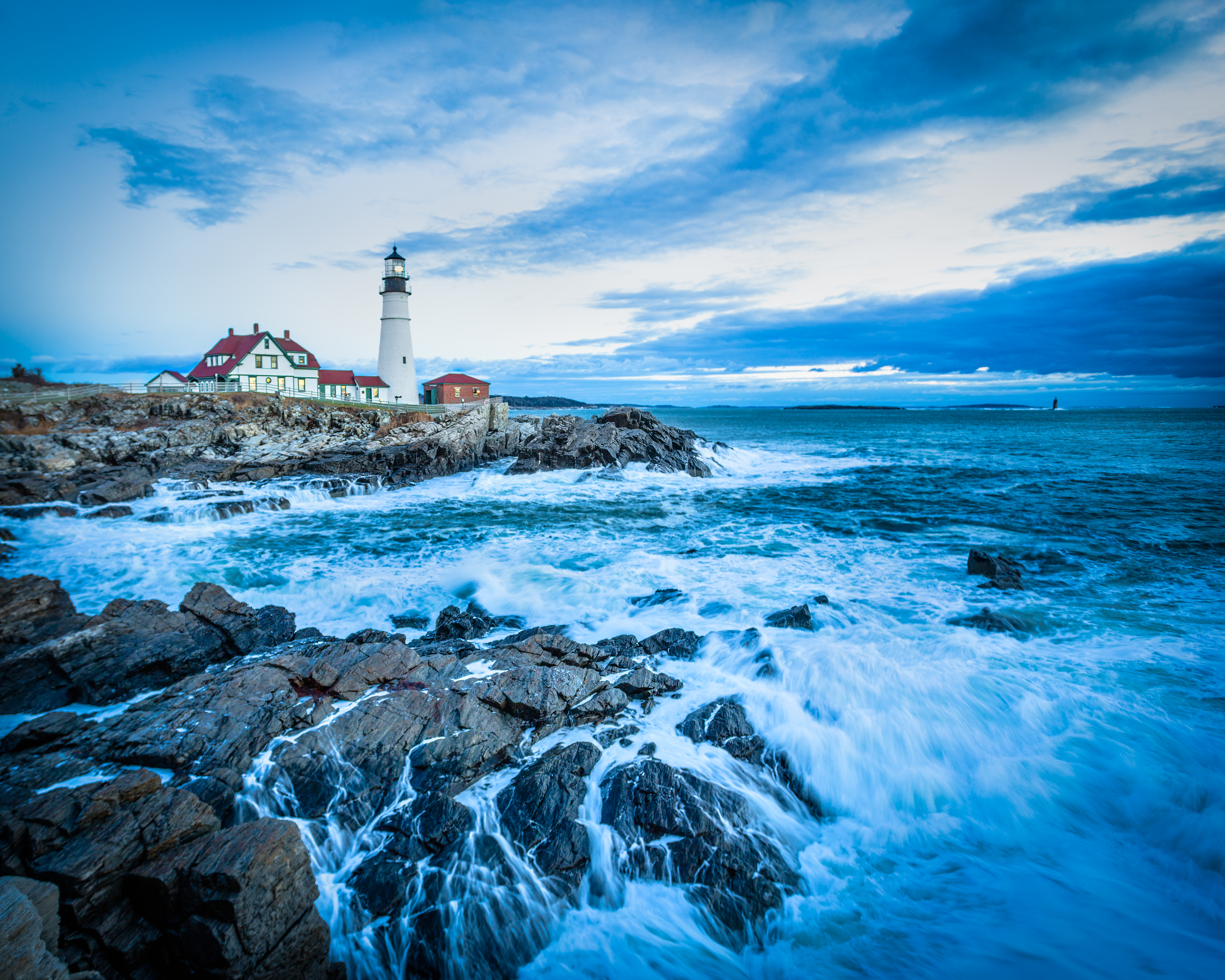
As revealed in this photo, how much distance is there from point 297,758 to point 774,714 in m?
5.19

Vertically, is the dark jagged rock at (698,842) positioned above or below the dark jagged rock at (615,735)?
below

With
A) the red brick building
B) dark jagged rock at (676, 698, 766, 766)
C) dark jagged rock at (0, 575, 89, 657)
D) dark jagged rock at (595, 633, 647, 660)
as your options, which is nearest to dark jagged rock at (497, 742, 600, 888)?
dark jagged rock at (676, 698, 766, 766)

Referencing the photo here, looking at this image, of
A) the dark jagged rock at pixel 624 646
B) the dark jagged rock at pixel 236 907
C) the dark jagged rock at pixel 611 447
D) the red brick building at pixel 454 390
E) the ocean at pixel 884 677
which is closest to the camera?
the dark jagged rock at pixel 236 907

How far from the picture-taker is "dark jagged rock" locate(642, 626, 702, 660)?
8.13m

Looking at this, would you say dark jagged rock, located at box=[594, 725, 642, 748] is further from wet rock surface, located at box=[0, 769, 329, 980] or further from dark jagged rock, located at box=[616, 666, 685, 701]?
wet rock surface, located at box=[0, 769, 329, 980]

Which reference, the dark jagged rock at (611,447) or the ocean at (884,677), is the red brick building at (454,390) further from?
the ocean at (884,677)

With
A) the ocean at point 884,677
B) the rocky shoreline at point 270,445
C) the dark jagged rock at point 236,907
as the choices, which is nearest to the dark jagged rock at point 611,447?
the rocky shoreline at point 270,445

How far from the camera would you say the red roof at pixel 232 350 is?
41656 mm

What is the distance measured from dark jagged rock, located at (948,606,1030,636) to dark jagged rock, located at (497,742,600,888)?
7.03 metres

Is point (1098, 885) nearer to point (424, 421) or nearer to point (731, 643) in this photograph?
point (731, 643)

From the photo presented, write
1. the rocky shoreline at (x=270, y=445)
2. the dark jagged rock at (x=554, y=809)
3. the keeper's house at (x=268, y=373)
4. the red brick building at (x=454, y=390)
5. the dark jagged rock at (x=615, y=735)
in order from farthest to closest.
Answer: the red brick building at (x=454, y=390)
the keeper's house at (x=268, y=373)
the rocky shoreline at (x=270, y=445)
the dark jagged rock at (x=615, y=735)
the dark jagged rock at (x=554, y=809)

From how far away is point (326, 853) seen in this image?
4594 millimetres

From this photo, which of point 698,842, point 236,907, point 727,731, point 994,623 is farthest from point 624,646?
point 994,623

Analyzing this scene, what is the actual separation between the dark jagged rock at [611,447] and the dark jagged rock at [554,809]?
907 inches
